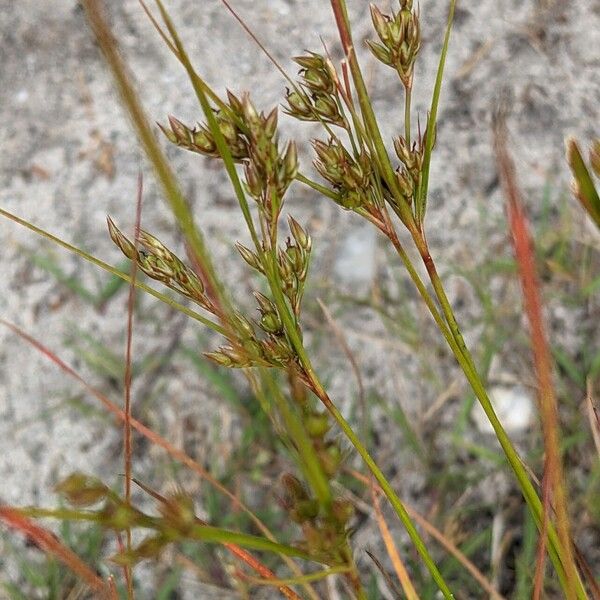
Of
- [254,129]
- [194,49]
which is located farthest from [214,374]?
[254,129]

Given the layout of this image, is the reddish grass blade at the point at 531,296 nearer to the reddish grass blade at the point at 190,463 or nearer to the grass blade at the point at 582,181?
the grass blade at the point at 582,181

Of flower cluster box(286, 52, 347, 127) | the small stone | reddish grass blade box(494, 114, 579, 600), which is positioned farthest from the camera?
the small stone

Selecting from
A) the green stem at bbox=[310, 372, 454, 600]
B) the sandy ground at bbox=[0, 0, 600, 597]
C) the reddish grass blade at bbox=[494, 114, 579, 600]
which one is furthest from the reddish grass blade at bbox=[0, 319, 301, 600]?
the sandy ground at bbox=[0, 0, 600, 597]

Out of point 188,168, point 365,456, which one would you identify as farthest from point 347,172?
point 188,168

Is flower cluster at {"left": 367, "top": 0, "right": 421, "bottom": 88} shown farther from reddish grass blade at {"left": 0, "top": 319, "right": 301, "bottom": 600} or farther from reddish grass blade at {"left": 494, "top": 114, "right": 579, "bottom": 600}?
reddish grass blade at {"left": 0, "top": 319, "right": 301, "bottom": 600}

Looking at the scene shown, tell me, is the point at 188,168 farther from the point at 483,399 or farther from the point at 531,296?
the point at 531,296

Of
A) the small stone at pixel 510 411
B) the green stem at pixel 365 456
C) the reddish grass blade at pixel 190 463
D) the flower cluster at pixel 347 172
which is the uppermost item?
the small stone at pixel 510 411

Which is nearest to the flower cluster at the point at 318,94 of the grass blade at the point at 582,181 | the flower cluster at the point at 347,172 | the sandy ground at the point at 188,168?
the flower cluster at the point at 347,172

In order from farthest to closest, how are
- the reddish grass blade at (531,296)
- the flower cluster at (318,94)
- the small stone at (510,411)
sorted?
the small stone at (510,411) < the flower cluster at (318,94) < the reddish grass blade at (531,296)
